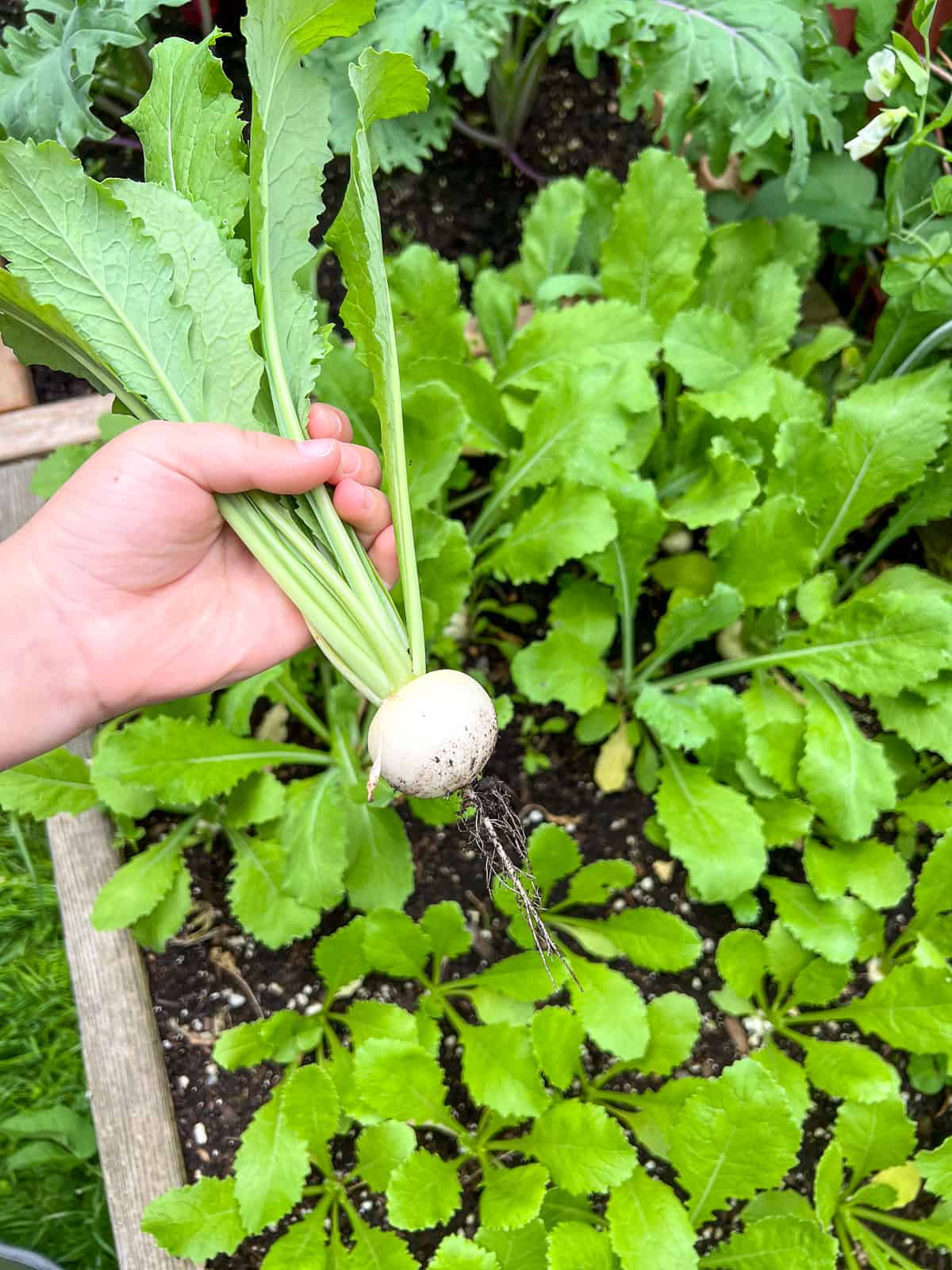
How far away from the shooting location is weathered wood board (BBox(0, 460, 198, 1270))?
4.37 feet

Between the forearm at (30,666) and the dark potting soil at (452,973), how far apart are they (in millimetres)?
410

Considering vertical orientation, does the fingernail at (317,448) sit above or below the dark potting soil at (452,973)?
above

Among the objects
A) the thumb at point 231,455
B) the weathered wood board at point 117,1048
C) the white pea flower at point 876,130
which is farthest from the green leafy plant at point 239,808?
Result: the white pea flower at point 876,130

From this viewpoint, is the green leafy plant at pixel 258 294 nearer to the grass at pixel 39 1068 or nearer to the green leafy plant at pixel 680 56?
the green leafy plant at pixel 680 56

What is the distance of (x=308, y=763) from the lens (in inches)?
62.7

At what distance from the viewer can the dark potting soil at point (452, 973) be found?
4.61 ft

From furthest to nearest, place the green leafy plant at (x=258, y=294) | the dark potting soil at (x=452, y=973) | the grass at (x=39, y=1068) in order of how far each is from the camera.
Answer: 1. the grass at (x=39, y=1068)
2. the dark potting soil at (x=452, y=973)
3. the green leafy plant at (x=258, y=294)

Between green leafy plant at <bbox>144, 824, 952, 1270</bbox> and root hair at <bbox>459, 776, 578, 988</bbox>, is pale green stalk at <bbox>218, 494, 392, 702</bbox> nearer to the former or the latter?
root hair at <bbox>459, 776, 578, 988</bbox>

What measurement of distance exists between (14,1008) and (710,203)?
1893mm

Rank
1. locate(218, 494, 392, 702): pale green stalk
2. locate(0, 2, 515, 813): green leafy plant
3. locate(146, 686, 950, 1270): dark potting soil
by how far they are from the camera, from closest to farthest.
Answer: locate(0, 2, 515, 813): green leafy plant
locate(218, 494, 392, 702): pale green stalk
locate(146, 686, 950, 1270): dark potting soil

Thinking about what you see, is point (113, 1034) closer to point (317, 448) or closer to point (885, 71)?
point (317, 448)

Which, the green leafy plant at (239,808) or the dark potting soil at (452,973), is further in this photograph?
the dark potting soil at (452,973)

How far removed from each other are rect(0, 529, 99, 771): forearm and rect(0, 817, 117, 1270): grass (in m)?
0.55

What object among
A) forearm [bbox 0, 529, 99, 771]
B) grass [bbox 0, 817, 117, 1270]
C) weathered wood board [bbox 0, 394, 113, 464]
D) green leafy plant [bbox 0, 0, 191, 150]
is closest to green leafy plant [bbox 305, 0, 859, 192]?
green leafy plant [bbox 0, 0, 191, 150]
